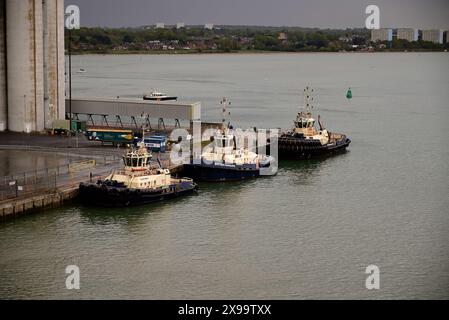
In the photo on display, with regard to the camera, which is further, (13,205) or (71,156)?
(71,156)

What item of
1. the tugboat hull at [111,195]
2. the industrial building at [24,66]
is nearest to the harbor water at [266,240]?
the tugboat hull at [111,195]

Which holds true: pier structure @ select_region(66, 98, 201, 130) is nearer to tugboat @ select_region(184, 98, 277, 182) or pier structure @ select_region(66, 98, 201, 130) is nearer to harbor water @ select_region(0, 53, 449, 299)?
harbor water @ select_region(0, 53, 449, 299)

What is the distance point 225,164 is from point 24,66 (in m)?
15.6

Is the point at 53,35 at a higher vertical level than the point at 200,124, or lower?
higher

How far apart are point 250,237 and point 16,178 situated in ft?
38.6

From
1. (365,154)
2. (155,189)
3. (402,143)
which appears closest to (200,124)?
(365,154)

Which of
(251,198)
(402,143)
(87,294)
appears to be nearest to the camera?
(87,294)

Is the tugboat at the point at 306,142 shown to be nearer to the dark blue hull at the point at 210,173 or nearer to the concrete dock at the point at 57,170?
the dark blue hull at the point at 210,173

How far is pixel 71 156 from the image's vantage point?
43.2 meters

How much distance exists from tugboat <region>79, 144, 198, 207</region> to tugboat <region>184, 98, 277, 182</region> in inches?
144

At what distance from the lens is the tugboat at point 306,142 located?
49719mm

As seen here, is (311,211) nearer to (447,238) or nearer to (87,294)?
(447,238)

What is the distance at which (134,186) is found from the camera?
36438 millimetres

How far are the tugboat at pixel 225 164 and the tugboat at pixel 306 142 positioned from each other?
17.6 feet
